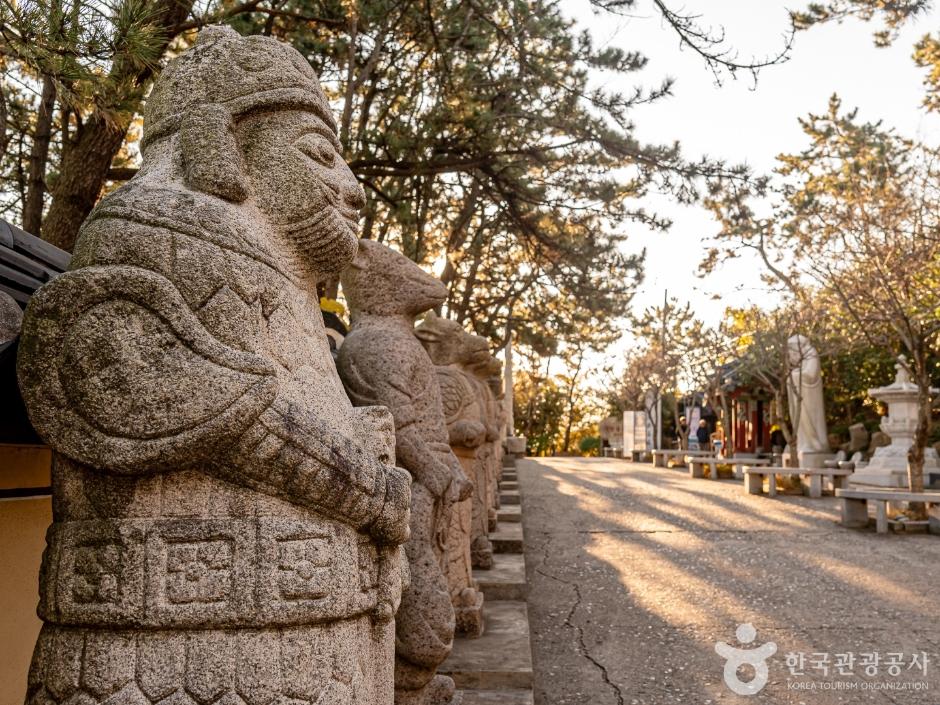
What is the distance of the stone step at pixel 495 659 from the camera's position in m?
4.28

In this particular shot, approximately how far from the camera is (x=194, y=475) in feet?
6.50

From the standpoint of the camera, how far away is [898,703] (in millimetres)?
4949

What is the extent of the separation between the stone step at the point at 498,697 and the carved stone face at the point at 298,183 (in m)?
2.47

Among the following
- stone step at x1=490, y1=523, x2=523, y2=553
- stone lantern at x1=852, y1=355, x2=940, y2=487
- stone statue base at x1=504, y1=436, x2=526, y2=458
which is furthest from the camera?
stone statue base at x1=504, y1=436, x2=526, y2=458

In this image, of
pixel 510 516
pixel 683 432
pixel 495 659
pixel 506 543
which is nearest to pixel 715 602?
pixel 506 543

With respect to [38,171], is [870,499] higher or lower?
lower

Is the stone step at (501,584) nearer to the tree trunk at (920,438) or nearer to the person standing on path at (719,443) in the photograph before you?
the tree trunk at (920,438)

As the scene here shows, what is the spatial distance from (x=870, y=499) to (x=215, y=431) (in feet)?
34.3

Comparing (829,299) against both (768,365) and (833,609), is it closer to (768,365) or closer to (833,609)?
(768,365)

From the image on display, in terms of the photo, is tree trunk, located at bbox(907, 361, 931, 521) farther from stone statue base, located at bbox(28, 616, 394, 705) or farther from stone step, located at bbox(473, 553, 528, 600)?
stone statue base, located at bbox(28, 616, 394, 705)

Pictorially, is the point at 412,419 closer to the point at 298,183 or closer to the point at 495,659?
the point at 298,183

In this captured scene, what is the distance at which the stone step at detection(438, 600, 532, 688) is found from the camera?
4.28 meters

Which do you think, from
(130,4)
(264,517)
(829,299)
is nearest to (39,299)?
(264,517)

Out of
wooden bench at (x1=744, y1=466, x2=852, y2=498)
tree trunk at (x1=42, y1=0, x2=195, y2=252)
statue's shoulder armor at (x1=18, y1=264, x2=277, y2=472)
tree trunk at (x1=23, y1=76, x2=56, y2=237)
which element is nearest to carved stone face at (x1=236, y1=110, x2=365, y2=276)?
statue's shoulder armor at (x1=18, y1=264, x2=277, y2=472)
